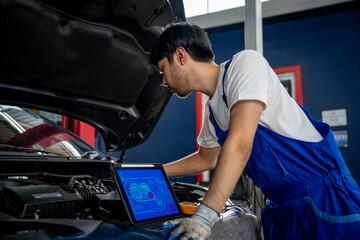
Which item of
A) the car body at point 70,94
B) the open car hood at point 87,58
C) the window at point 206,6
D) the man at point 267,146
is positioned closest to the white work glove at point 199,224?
the man at point 267,146

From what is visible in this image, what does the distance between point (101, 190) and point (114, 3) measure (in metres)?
0.74

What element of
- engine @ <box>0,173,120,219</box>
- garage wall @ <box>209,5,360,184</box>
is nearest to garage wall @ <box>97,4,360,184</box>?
garage wall @ <box>209,5,360,184</box>

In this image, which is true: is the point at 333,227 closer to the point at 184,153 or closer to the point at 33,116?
the point at 33,116

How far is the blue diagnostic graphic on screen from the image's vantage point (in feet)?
2.91

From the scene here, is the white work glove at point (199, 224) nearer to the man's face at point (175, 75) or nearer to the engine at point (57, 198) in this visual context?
the engine at point (57, 198)

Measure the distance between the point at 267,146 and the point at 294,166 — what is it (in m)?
0.13

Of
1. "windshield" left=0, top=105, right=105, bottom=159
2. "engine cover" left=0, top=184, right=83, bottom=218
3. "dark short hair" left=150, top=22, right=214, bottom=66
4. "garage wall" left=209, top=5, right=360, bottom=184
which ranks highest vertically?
"garage wall" left=209, top=5, right=360, bottom=184

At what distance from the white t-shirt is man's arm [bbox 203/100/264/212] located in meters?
0.04

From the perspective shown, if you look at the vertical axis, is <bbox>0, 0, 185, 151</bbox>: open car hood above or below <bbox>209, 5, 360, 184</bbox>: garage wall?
below

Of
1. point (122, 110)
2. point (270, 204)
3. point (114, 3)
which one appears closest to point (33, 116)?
point (122, 110)

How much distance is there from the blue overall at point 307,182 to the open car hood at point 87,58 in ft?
1.73

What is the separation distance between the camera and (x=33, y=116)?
5.44 ft

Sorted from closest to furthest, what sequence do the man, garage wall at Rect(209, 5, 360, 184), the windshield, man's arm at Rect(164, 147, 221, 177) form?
the man → the windshield → man's arm at Rect(164, 147, 221, 177) → garage wall at Rect(209, 5, 360, 184)

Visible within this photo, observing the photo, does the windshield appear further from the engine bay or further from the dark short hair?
the dark short hair
